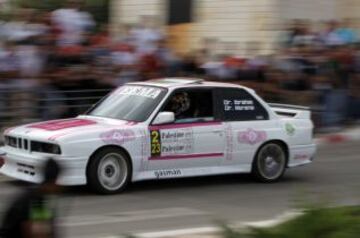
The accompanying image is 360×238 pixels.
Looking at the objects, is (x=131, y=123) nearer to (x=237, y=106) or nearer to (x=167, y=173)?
(x=167, y=173)

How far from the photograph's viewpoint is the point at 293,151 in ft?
41.0

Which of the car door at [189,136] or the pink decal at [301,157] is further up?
the car door at [189,136]

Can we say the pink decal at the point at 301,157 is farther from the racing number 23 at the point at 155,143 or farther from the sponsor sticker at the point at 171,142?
the racing number 23 at the point at 155,143

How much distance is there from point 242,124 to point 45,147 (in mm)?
2855

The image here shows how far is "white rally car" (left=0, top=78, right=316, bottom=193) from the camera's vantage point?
1077cm

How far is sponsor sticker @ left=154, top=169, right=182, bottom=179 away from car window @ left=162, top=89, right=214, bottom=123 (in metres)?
0.66

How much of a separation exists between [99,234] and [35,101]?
6.61 metres

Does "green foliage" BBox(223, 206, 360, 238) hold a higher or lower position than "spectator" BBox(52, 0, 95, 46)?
lower

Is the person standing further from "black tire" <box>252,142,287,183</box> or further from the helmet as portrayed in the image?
"black tire" <box>252,142,287,183</box>

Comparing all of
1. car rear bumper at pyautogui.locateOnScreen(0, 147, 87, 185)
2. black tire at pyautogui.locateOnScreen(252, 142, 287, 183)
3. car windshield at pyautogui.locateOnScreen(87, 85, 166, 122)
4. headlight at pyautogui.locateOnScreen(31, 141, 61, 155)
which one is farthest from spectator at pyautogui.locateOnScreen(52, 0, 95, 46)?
black tire at pyautogui.locateOnScreen(252, 142, 287, 183)

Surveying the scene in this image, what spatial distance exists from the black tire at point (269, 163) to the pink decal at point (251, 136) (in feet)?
0.51

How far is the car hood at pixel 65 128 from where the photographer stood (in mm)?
10703

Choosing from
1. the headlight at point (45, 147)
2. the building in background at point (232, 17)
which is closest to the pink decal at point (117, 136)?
the headlight at point (45, 147)

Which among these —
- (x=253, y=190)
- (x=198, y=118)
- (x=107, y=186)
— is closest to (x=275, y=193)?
(x=253, y=190)
